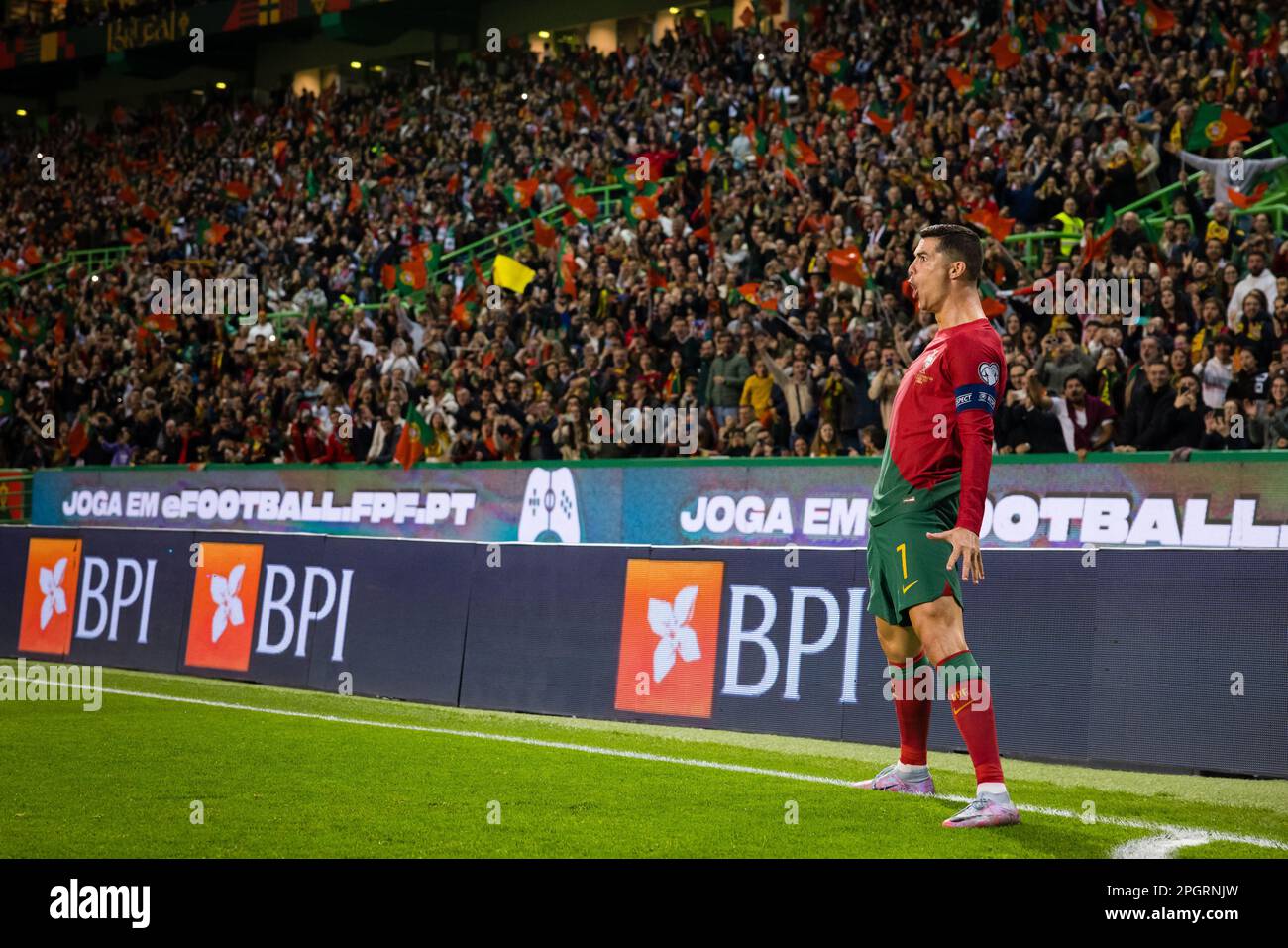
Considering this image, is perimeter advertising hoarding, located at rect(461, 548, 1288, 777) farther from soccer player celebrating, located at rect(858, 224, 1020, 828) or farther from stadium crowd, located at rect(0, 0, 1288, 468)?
stadium crowd, located at rect(0, 0, 1288, 468)

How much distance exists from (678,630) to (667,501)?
6.54 m

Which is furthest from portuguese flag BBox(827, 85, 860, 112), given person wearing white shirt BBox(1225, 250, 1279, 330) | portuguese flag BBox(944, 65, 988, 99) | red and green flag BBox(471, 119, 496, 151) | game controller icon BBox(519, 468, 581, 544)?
red and green flag BBox(471, 119, 496, 151)

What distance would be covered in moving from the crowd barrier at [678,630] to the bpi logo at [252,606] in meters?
0.02

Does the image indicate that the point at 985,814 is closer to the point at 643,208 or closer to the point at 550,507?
the point at 550,507

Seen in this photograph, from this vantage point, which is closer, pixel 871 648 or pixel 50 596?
pixel 871 648

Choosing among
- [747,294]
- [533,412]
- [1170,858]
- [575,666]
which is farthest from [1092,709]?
[533,412]

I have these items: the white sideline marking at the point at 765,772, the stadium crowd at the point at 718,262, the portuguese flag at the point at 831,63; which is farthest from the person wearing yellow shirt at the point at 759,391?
the portuguese flag at the point at 831,63

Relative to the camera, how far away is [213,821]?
6.32 metres

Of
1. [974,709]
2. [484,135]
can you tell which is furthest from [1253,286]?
[484,135]

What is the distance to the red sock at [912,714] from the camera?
22.1 ft

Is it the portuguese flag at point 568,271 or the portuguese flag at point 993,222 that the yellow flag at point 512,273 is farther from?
the portuguese flag at point 993,222

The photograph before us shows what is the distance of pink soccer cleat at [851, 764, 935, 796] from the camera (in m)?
6.98

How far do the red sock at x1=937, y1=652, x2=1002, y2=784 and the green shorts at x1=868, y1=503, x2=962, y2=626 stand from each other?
267mm

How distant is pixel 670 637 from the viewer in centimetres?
1080
